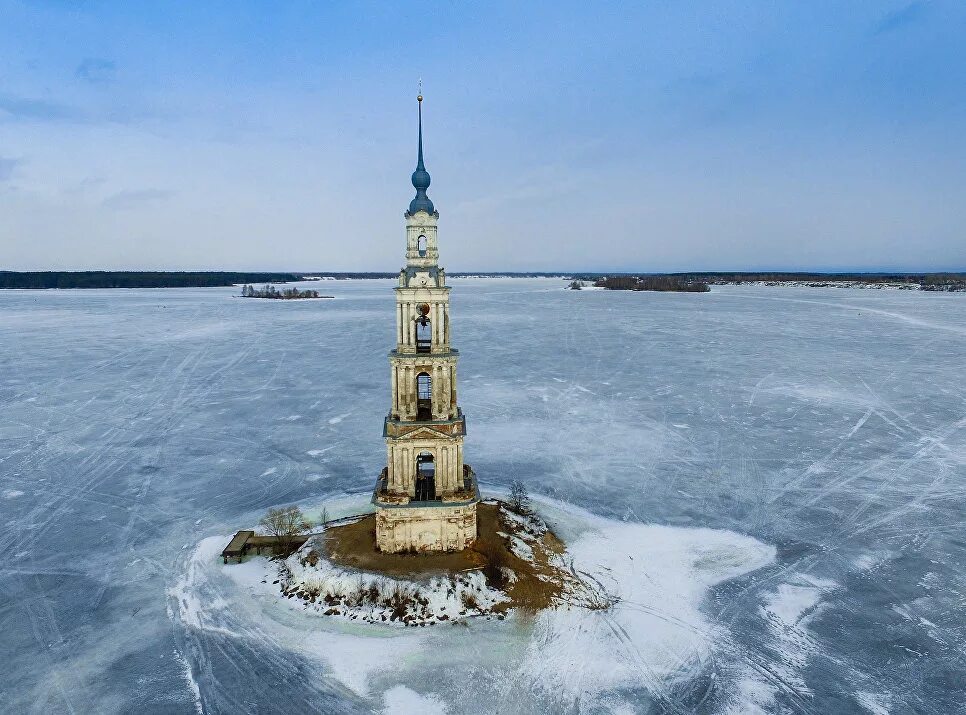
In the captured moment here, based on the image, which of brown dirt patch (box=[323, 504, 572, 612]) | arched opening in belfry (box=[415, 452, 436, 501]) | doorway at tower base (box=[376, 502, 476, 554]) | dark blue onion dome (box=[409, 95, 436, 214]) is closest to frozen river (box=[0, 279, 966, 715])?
brown dirt patch (box=[323, 504, 572, 612])

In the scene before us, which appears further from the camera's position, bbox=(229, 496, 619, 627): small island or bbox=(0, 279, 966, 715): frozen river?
bbox=(229, 496, 619, 627): small island

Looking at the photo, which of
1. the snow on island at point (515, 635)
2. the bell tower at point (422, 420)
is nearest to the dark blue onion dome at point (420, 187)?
the bell tower at point (422, 420)

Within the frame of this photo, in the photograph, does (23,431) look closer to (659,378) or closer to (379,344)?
(379,344)

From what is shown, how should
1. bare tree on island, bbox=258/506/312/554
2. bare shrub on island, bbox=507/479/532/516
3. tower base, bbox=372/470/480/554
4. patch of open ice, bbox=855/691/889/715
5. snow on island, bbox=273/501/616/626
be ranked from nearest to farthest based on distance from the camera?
patch of open ice, bbox=855/691/889/715 < snow on island, bbox=273/501/616/626 < tower base, bbox=372/470/480/554 < bare tree on island, bbox=258/506/312/554 < bare shrub on island, bbox=507/479/532/516

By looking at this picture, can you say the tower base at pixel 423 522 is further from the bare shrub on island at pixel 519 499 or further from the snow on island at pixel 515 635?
the bare shrub on island at pixel 519 499

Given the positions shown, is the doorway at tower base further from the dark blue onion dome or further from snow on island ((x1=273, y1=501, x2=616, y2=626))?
the dark blue onion dome

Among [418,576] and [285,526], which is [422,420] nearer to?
[418,576]

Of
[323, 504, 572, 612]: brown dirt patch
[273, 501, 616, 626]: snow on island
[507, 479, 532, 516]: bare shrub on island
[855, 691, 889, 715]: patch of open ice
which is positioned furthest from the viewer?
[507, 479, 532, 516]: bare shrub on island
